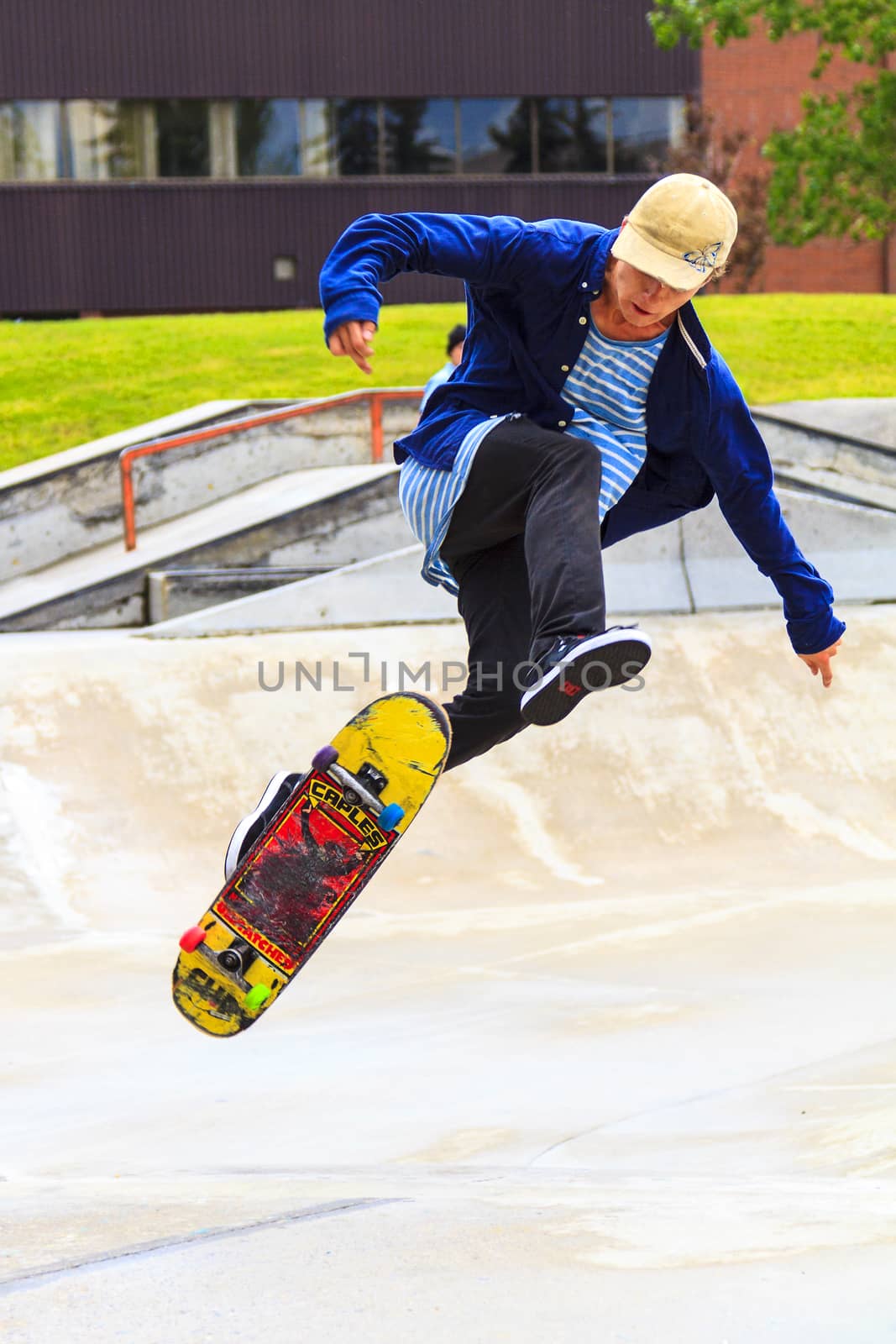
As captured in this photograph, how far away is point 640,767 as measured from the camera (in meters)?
7.92

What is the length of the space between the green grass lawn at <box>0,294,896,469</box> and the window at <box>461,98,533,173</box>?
8119mm

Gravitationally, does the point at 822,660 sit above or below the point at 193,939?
above

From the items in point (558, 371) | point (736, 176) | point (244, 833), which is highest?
point (736, 176)

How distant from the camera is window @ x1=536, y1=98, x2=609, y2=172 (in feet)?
78.5

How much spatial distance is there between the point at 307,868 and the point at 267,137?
22.1 metres

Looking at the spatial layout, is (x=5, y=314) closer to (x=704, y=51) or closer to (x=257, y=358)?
(x=257, y=358)

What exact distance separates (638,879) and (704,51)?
28394 millimetres

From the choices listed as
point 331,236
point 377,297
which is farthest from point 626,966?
point 331,236

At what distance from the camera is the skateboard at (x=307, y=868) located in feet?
11.8

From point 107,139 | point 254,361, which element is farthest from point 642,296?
point 107,139

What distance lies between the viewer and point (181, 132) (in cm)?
2327

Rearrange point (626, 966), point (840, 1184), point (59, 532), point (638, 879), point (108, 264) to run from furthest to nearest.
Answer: point (108, 264) → point (59, 532) → point (638, 879) → point (626, 966) → point (840, 1184)

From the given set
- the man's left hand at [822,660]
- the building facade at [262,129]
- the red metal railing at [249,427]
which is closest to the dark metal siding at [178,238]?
the building facade at [262,129]

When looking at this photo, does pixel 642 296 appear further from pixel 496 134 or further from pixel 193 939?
pixel 496 134
